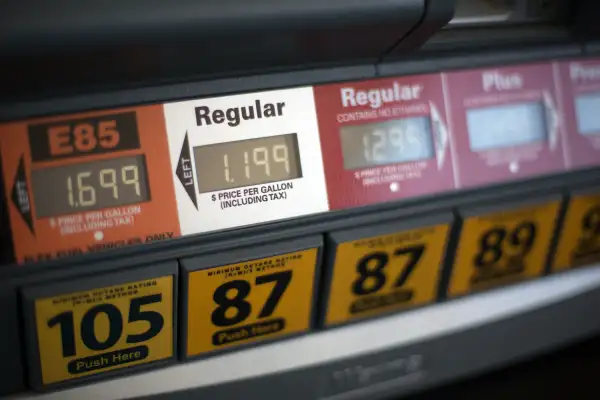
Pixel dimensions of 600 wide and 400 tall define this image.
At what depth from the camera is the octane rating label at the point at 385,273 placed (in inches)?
33.2

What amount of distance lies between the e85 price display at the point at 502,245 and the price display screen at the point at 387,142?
0.39 feet

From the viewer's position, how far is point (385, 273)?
88 cm

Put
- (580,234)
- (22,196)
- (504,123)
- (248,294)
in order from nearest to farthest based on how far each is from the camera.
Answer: (22,196)
(248,294)
(504,123)
(580,234)

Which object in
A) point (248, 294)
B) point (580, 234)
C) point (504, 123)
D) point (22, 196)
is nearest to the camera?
point (22, 196)

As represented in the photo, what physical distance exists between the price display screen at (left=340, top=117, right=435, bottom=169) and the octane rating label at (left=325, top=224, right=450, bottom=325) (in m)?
0.10

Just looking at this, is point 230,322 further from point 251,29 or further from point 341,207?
point 251,29

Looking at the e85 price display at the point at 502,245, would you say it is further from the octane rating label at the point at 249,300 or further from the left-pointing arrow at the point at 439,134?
the octane rating label at the point at 249,300

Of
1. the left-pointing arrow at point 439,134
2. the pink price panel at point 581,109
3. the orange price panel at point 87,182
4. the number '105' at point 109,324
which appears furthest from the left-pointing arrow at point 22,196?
the pink price panel at point 581,109

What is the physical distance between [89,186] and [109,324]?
0.55ft

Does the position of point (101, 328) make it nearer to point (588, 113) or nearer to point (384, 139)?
point (384, 139)

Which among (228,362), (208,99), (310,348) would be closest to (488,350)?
(310,348)

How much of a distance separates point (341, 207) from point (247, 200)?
0.41 ft

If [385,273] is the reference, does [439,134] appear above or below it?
above

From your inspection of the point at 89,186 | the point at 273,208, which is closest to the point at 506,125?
the point at 273,208
